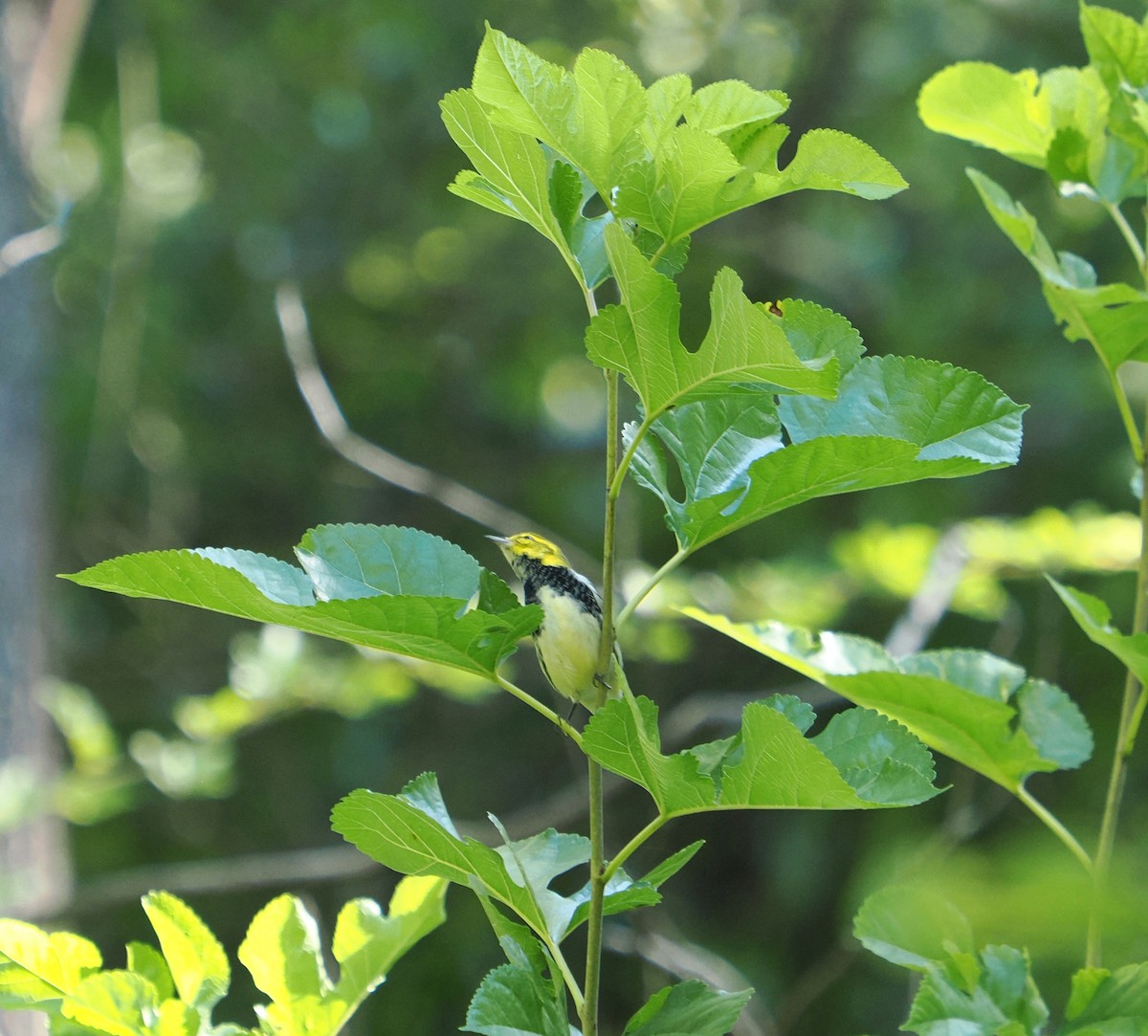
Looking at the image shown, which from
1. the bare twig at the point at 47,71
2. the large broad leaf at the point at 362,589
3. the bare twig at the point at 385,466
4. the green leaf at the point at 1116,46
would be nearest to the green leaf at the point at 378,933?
the large broad leaf at the point at 362,589

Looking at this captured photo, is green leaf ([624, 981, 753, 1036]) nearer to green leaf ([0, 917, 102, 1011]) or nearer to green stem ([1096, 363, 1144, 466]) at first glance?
green leaf ([0, 917, 102, 1011])

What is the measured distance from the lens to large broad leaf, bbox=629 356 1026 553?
0.69 metres

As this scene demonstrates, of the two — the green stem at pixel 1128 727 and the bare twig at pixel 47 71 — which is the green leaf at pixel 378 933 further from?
the bare twig at pixel 47 71

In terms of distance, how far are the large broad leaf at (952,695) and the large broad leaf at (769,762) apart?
4 cm

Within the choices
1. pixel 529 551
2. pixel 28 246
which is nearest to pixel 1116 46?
pixel 529 551

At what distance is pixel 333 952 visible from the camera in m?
0.87

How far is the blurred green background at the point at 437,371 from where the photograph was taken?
4355mm

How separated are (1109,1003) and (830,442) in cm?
41

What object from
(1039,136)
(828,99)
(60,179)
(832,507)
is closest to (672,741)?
(1039,136)

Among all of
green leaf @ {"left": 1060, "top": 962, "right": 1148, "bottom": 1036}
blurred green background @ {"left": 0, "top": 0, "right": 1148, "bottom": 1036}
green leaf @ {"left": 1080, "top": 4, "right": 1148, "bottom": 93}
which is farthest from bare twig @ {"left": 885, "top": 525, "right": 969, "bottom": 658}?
blurred green background @ {"left": 0, "top": 0, "right": 1148, "bottom": 1036}

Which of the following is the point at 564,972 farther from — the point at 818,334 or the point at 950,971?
the point at 818,334

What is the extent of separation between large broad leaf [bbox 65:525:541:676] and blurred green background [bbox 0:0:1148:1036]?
9.84 feet

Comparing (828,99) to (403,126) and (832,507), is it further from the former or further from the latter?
(403,126)

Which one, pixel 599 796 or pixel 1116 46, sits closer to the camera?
pixel 599 796
